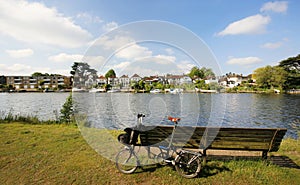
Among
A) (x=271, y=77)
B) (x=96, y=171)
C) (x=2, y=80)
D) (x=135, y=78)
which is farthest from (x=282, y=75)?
(x=2, y=80)

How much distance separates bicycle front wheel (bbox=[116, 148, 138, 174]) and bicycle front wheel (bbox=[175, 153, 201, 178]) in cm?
93

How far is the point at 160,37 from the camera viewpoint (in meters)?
4.69

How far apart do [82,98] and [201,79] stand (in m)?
4.27

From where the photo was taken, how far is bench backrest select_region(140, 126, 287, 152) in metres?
4.02

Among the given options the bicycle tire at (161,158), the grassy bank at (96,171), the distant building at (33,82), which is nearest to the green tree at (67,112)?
the grassy bank at (96,171)

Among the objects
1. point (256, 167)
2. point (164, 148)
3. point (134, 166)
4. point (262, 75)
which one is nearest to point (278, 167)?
point (256, 167)

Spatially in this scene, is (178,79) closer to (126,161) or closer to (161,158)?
(161,158)

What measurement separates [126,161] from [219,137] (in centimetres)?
223

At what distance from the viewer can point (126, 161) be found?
396 cm

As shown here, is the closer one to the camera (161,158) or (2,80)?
(161,158)

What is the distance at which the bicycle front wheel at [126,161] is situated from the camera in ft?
12.6

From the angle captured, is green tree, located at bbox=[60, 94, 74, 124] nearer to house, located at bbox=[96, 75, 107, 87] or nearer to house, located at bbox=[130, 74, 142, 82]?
house, located at bbox=[96, 75, 107, 87]

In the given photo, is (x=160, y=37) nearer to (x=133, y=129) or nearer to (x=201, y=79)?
(x=201, y=79)

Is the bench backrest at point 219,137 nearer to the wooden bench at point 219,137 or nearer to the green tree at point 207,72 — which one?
the wooden bench at point 219,137
